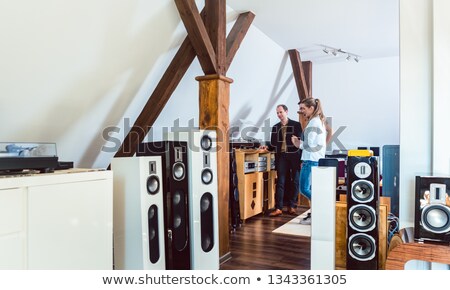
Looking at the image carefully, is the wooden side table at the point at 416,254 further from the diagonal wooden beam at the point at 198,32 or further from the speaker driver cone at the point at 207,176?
the diagonal wooden beam at the point at 198,32

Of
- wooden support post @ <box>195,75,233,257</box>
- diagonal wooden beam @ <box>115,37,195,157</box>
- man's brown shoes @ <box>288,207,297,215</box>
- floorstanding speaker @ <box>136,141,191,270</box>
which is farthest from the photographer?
man's brown shoes @ <box>288,207,297,215</box>

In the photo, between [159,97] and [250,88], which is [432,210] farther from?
[250,88]

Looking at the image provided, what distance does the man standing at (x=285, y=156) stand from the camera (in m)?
4.51

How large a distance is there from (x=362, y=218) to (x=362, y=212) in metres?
0.05

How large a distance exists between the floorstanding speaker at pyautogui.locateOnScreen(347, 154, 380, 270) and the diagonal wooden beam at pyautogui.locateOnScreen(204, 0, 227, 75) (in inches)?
53.1

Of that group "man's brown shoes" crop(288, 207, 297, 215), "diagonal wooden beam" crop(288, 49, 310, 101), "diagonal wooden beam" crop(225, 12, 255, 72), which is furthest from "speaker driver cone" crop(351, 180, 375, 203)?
"diagonal wooden beam" crop(288, 49, 310, 101)

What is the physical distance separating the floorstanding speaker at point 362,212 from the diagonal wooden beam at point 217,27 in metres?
1.35

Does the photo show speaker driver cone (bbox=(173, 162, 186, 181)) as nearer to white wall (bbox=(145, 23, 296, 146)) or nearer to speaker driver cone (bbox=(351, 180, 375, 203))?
speaker driver cone (bbox=(351, 180, 375, 203))

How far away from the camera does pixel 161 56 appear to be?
312 cm

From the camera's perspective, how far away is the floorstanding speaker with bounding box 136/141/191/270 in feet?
7.56

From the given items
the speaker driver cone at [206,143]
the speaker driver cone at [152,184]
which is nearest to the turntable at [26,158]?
the speaker driver cone at [152,184]

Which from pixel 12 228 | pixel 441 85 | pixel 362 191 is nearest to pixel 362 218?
pixel 362 191
